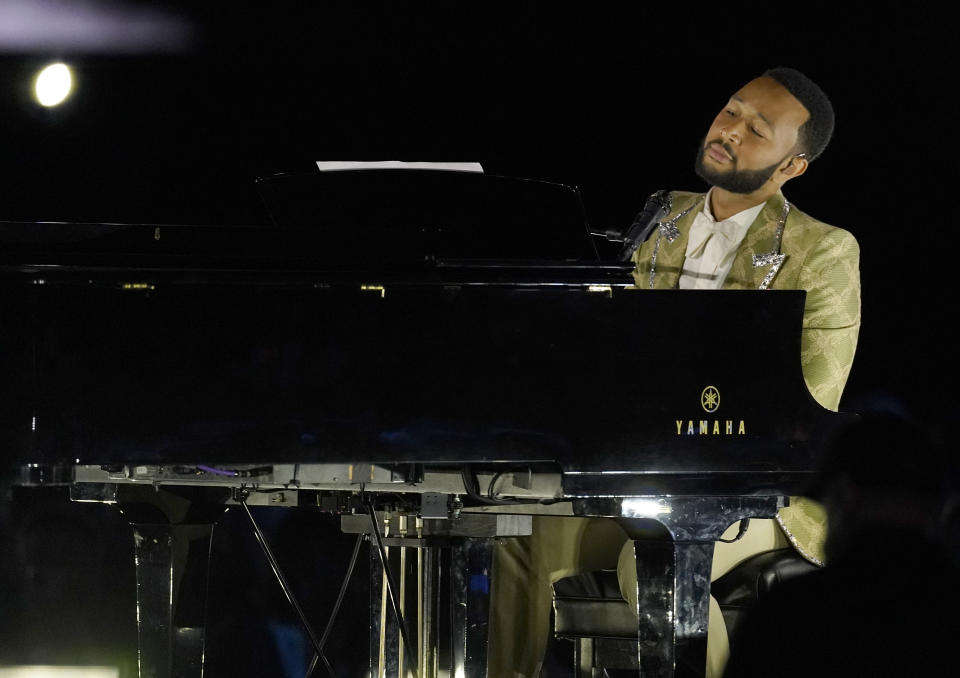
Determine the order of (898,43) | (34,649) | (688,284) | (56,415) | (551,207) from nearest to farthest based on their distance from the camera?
1. (56,415)
2. (551,207)
3. (688,284)
4. (898,43)
5. (34,649)

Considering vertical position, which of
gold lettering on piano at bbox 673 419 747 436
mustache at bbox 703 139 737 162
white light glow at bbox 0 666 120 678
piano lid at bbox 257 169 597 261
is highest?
mustache at bbox 703 139 737 162

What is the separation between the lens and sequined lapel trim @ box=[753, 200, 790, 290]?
10.2ft

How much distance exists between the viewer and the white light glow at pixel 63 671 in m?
4.31

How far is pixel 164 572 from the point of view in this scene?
118 inches

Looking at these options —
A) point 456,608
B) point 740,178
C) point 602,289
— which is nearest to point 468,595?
point 456,608

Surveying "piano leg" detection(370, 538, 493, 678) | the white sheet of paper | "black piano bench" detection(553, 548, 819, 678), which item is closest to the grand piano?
the white sheet of paper

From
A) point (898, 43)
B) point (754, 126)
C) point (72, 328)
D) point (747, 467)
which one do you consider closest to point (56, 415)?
point (72, 328)

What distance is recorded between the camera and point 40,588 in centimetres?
436

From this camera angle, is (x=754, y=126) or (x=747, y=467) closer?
(x=747, y=467)

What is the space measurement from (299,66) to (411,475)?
2.10 meters

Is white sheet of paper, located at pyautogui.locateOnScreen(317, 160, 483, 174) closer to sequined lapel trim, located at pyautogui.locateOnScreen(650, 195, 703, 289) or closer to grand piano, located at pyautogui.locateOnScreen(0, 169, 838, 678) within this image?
grand piano, located at pyautogui.locateOnScreen(0, 169, 838, 678)

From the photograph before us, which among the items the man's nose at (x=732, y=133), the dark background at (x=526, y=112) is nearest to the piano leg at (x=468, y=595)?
the man's nose at (x=732, y=133)

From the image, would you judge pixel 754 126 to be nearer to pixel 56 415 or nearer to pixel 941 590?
pixel 56 415

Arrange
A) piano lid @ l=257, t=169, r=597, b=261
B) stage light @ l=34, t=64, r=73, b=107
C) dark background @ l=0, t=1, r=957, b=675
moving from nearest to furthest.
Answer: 1. piano lid @ l=257, t=169, r=597, b=261
2. dark background @ l=0, t=1, r=957, b=675
3. stage light @ l=34, t=64, r=73, b=107
